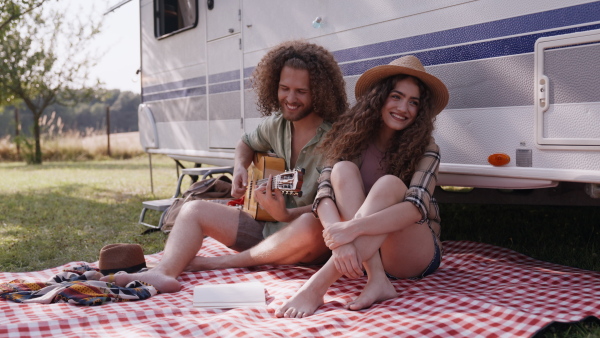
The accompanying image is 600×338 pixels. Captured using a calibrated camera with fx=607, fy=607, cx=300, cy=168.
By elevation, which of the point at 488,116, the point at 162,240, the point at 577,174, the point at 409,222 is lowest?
the point at 162,240

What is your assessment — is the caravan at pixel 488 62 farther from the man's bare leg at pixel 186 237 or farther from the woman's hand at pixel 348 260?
the man's bare leg at pixel 186 237

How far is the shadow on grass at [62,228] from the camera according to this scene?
13.7 ft

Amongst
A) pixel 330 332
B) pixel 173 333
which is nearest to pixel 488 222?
pixel 330 332

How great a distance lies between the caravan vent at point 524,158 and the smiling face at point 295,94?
1.10m

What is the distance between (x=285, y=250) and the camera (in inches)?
119

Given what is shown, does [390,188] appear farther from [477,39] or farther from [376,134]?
→ [477,39]

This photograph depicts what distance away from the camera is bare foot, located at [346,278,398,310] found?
2.52 metres

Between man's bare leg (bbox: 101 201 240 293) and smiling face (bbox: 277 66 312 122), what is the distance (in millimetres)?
626

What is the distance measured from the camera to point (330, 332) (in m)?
2.24

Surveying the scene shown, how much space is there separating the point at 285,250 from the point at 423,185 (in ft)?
2.53

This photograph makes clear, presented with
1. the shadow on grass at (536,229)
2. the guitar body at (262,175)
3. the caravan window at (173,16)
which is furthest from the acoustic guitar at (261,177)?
the caravan window at (173,16)

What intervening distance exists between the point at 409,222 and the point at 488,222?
8.44ft

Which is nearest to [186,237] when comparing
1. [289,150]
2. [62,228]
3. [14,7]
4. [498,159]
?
[289,150]

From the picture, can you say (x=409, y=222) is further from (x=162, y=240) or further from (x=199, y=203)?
(x=162, y=240)
